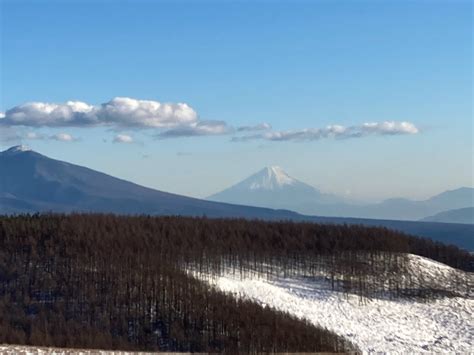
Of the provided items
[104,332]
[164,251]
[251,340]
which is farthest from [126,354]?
[164,251]

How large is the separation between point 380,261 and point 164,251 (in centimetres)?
1861

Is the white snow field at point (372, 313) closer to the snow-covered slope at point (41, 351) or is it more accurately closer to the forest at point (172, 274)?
the forest at point (172, 274)

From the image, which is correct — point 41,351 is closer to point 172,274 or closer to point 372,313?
point 172,274

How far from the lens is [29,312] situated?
4734 cm

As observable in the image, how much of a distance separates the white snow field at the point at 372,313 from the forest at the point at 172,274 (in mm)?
1732

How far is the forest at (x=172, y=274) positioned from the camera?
4459cm

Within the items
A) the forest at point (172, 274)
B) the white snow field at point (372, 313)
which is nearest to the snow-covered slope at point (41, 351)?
the forest at point (172, 274)

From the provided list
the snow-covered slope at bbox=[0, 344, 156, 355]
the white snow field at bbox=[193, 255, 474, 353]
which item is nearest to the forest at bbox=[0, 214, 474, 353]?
the snow-covered slope at bbox=[0, 344, 156, 355]

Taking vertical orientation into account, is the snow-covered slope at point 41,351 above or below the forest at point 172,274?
below

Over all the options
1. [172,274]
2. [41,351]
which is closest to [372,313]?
[172,274]

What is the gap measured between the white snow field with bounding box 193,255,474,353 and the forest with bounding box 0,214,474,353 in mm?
1732

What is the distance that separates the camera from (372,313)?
182 feet

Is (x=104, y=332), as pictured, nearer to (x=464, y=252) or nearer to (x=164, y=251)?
(x=164, y=251)

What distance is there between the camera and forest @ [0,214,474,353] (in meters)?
44.6
